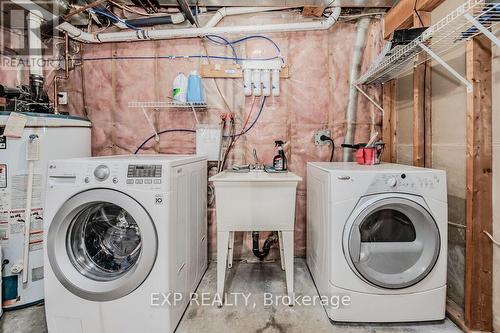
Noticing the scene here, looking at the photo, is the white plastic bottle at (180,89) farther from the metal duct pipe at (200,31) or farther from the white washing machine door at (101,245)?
the white washing machine door at (101,245)

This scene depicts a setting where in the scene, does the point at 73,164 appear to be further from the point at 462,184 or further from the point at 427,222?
the point at 462,184

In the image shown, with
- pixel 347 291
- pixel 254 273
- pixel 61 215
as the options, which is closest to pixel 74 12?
pixel 61 215

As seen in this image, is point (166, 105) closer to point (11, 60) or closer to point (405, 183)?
point (11, 60)

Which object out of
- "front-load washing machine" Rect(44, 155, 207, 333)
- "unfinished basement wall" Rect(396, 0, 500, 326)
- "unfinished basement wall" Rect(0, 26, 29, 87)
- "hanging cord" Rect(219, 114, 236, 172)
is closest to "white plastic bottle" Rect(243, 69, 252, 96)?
"hanging cord" Rect(219, 114, 236, 172)

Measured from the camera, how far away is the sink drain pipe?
2.24 metres

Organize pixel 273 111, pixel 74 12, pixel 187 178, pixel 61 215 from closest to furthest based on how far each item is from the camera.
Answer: pixel 61 215, pixel 187 178, pixel 74 12, pixel 273 111

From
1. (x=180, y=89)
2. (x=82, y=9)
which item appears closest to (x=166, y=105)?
(x=180, y=89)

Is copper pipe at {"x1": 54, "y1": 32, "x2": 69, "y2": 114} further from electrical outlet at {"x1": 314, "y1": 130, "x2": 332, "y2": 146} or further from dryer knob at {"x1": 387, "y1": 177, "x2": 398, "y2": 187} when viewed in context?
dryer knob at {"x1": 387, "y1": 177, "x2": 398, "y2": 187}

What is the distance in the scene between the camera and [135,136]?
243cm

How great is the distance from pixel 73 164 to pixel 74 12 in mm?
1333

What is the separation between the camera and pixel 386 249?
1542 millimetres

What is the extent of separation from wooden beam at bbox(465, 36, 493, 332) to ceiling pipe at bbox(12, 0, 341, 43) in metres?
1.17

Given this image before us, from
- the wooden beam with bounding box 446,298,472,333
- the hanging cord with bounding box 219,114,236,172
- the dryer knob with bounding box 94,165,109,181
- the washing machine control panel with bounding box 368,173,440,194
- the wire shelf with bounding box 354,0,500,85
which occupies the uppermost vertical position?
the wire shelf with bounding box 354,0,500,85

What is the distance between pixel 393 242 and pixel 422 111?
0.99m
